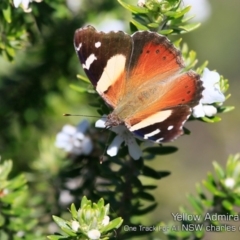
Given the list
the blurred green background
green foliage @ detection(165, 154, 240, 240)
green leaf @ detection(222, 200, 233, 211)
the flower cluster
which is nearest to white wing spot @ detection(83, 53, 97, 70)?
the blurred green background

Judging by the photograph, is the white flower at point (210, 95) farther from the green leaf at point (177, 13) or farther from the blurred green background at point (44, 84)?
the blurred green background at point (44, 84)

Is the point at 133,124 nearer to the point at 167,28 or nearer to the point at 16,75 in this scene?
the point at 167,28

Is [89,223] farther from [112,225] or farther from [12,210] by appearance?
[12,210]

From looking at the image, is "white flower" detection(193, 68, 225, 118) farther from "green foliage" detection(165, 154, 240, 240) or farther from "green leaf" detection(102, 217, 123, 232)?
"green leaf" detection(102, 217, 123, 232)

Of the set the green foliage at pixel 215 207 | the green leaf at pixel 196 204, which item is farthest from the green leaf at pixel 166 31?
the green leaf at pixel 196 204

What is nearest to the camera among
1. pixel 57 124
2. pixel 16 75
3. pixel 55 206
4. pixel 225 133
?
pixel 55 206

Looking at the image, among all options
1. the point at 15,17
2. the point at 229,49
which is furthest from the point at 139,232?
the point at 229,49

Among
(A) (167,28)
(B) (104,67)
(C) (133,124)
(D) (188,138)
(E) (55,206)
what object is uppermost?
(A) (167,28)

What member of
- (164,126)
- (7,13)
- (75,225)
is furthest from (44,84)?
(75,225)
